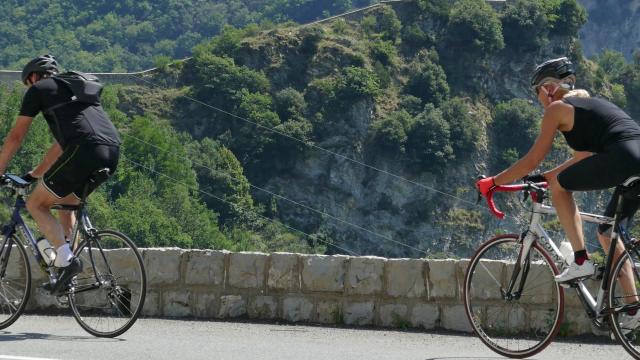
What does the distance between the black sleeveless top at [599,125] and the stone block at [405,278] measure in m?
2.20

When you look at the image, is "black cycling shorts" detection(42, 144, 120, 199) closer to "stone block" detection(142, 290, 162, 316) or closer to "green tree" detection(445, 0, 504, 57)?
"stone block" detection(142, 290, 162, 316)

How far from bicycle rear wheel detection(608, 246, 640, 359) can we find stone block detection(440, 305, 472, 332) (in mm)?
1980

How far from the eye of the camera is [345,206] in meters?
106

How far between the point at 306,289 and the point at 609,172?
2979mm

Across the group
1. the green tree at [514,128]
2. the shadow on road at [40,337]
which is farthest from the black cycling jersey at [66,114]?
the green tree at [514,128]

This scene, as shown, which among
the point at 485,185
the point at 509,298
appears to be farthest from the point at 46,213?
the point at 509,298

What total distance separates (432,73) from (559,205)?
10968 cm

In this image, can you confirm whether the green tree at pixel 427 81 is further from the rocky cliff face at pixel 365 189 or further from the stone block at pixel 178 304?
the stone block at pixel 178 304

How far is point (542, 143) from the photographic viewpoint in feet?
20.8

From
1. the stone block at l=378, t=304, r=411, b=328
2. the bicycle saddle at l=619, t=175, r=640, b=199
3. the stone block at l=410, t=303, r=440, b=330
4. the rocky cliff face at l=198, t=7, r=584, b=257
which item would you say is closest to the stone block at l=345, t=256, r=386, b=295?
the stone block at l=378, t=304, r=411, b=328

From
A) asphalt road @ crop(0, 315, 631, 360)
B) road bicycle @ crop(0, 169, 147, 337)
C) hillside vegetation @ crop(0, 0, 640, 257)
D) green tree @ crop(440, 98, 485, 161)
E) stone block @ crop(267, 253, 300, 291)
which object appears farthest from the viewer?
green tree @ crop(440, 98, 485, 161)

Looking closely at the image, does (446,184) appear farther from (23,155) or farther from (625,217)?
(625,217)

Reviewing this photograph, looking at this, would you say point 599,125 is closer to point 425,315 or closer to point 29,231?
point 425,315

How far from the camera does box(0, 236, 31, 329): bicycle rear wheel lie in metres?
7.56
